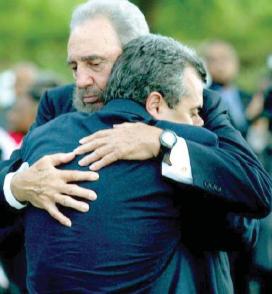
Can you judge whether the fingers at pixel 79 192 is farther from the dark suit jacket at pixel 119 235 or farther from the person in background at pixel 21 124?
the person in background at pixel 21 124

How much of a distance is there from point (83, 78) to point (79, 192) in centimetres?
64

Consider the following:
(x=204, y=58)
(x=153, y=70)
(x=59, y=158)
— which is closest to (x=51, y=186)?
(x=59, y=158)

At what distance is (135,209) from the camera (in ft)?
11.0

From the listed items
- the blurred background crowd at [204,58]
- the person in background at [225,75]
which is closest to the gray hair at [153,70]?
the blurred background crowd at [204,58]

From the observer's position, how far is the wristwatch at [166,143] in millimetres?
3395

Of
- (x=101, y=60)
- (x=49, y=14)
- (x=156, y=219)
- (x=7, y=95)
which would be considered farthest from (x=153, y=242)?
(x=49, y=14)

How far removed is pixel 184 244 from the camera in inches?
139

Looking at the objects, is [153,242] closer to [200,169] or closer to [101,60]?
[200,169]

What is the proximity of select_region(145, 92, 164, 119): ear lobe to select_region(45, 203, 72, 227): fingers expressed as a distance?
46 cm

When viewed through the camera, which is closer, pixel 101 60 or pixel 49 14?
pixel 101 60

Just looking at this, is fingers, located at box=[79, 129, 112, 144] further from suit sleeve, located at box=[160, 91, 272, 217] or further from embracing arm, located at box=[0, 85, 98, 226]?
suit sleeve, located at box=[160, 91, 272, 217]

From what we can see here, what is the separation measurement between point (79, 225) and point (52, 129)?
1.24ft

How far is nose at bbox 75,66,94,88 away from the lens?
152 inches

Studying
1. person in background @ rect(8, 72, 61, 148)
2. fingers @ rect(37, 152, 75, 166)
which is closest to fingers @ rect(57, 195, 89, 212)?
fingers @ rect(37, 152, 75, 166)
